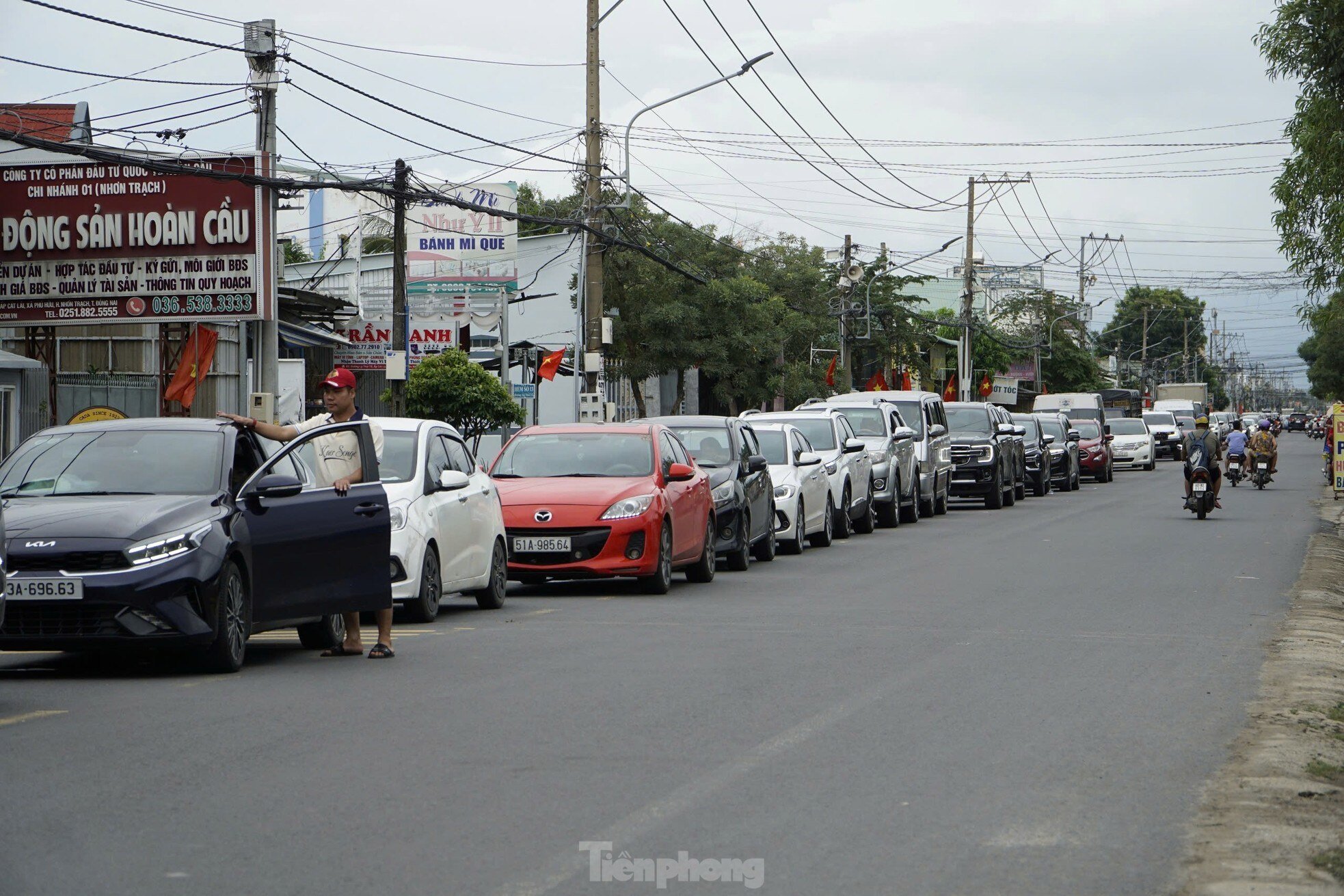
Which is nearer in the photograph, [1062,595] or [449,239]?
[1062,595]

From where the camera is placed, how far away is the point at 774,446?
2369cm

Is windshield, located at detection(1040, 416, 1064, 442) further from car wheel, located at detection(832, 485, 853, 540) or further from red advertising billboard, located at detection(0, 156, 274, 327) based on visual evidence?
red advertising billboard, located at detection(0, 156, 274, 327)

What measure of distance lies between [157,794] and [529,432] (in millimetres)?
11410

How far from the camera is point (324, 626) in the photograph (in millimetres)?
12117

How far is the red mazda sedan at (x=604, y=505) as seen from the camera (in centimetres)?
1642

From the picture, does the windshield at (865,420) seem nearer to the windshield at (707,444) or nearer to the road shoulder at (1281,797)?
the windshield at (707,444)

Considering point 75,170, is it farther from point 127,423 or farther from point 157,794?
point 157,794

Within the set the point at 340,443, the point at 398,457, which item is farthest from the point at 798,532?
the point at 340,443

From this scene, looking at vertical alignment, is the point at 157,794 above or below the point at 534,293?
Result: below

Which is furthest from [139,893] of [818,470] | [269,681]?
[818,470]

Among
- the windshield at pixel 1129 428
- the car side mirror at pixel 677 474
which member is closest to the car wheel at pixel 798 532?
the car side mirror at pixel 677 474

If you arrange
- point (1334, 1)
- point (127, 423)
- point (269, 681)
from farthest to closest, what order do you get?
1. point (1334, 1)
2. point (127, 423)
3. point (269, 681)

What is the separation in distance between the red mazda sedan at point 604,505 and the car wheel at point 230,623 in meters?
6.01

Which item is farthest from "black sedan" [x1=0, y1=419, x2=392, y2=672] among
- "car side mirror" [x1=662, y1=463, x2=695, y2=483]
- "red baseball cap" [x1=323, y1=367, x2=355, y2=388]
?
"car side mirror" [x1=662, y1=463, x2=695, y2=483]
